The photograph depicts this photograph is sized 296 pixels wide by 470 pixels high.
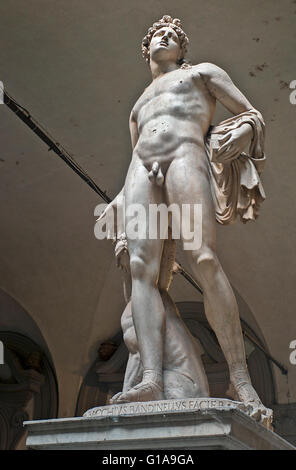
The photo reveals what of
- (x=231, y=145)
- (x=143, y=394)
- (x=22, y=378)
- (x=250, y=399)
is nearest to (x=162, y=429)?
(x=143, y=394)

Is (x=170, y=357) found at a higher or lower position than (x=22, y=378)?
lower

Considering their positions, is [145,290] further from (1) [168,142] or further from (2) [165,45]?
(2) [165,45]

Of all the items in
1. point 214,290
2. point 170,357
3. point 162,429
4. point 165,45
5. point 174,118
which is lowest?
point 162,429

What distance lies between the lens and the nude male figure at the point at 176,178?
3211 millimetres

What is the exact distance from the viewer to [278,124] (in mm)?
6832

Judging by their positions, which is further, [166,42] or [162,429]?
[166,42]

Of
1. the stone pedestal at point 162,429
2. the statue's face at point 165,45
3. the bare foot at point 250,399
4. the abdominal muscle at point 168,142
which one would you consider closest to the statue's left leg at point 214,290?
the bare foot at point 250,399

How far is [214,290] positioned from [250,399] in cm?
55

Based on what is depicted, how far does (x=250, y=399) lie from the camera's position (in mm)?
3014

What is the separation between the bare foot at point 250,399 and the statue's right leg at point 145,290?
0.36 metres

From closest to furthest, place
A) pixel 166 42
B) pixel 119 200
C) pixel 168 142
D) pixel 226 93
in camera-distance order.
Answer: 1. pixel 168 142
2. pixel 226 93
3. pixel 119 200
4. pixel 166 42

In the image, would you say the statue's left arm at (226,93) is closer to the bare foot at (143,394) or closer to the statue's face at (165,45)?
the statue's face at (165,45)

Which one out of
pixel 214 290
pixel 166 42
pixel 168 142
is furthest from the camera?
pixel 166 42

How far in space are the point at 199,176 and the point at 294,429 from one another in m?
5.17
